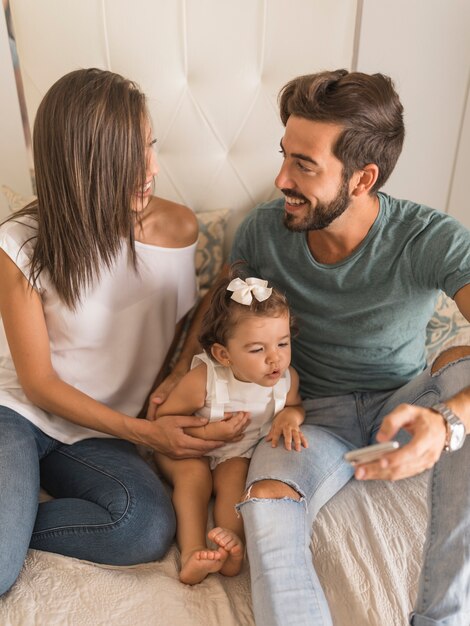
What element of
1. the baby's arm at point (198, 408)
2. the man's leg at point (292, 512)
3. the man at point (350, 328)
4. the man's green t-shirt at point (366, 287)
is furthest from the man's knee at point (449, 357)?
the baby's arm at point (198, 408)

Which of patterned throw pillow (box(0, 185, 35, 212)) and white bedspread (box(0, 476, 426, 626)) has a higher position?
patterned throw pillow (box(0, 185, 35, 212))

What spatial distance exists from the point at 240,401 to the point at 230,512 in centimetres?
27

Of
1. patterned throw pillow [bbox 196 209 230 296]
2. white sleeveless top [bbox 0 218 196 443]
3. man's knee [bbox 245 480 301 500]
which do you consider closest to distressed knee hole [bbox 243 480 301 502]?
man's knee [bbox 245 480 301 500]

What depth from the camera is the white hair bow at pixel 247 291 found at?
144 centimetres

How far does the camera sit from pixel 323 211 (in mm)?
1497

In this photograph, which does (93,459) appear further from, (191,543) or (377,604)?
(377,604)

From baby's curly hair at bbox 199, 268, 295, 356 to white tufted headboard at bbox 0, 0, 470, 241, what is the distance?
0.50 m

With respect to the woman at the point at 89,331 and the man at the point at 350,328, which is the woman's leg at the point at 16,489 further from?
the man at the point at 350,328

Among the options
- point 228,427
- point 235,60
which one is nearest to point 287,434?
point 228,427

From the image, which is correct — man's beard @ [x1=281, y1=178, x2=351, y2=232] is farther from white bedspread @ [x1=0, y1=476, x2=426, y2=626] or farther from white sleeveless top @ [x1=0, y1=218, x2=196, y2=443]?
white bedspread @ [x1=0, y1=476, x2=426, y2=626]

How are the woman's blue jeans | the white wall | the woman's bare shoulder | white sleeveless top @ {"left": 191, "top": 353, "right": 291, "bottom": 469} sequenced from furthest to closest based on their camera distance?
the white wall < the woman's bare shoulder < white sleeveless top @ {"left": 191, "top": 353, "right": 291, "bottom": 469} < the woman's blue jeans

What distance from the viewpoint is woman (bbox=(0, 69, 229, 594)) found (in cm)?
135

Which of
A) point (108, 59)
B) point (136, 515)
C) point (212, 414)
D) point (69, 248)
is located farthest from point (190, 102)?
point (136, 515)

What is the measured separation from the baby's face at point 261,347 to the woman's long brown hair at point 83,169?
0.37m
